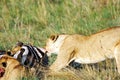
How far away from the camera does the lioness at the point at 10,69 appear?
683 centimetres

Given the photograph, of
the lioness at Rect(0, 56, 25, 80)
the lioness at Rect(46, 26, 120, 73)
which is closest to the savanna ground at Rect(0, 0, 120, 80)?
the lioness at Rect(46, 26, 120, 73)

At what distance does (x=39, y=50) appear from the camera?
795cm

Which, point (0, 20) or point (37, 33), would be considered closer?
point (37, 33)

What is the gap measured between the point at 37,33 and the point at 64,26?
0.46 m

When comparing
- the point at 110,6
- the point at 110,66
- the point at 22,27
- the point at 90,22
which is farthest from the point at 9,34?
the point at 110,66

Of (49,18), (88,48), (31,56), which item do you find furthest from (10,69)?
(49,18)

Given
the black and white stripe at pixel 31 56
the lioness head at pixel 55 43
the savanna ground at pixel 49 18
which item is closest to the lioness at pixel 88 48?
the lioness head at pixel 55 43

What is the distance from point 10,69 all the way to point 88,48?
112cm

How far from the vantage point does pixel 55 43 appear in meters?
7.80

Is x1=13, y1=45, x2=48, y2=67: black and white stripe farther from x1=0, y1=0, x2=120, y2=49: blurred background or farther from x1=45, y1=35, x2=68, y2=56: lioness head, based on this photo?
x1=0, y1=0, x2=120, y2=49: blurred background

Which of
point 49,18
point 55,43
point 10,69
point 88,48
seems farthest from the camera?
point 49,18

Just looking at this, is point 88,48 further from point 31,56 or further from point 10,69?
point 10,69

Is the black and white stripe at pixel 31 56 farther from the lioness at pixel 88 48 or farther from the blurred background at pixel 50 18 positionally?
the blurred background at pixel 50 18

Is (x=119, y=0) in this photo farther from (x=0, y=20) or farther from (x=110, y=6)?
(x=0, y=20)
